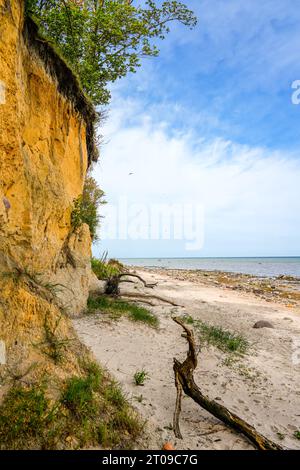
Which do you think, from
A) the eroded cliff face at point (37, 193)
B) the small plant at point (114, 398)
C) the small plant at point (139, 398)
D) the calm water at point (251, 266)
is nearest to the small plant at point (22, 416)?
the eroded cliff face at point (37, 193)

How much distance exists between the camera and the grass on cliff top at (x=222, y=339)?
7.73 metres

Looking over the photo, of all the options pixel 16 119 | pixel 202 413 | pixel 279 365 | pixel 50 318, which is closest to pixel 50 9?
pixel 16 119

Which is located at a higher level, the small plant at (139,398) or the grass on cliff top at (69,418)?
the grass on cliff top at (69,418)

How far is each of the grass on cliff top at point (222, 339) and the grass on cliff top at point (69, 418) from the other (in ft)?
15.0

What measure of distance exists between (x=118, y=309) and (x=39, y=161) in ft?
18.4

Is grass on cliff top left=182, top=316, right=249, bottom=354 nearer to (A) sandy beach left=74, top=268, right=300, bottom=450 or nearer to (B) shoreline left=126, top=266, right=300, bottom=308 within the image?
(A) sandy beach left=74, top=268, right=300, bottom=450

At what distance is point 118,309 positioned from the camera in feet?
31.5

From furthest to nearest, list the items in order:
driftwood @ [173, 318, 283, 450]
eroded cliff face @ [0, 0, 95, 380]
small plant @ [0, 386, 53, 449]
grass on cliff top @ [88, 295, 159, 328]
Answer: grass on cliff top @ [88, 295, 159, 328] → eroded cliff face @ [0, 0, 95, 380] → driftwood @ [173, 318, 283, 450] → small plant @ [0, 386, 53, 449]

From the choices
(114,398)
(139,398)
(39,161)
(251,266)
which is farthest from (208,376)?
(251,266)

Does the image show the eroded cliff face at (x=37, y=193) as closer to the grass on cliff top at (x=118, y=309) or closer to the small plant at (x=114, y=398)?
the small plant at (x=114, y=398)

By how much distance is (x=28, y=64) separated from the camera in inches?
225

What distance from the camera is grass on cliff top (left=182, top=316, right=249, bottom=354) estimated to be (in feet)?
25.4

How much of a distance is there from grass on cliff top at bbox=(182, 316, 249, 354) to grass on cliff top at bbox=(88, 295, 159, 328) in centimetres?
150

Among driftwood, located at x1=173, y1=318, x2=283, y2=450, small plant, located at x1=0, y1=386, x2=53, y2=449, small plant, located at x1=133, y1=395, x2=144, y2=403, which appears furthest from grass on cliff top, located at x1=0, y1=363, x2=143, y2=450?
driftwood, located at x1=173, y1=318, x2=283, y2=450
